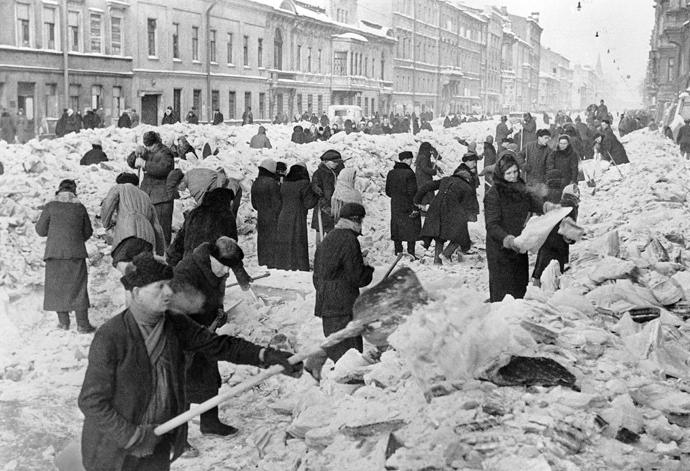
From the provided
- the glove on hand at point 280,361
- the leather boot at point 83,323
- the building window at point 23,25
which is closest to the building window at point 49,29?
the building window at point 23,25

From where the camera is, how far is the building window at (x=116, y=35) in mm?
30609

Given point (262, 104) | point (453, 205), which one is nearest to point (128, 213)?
point (453, 205)

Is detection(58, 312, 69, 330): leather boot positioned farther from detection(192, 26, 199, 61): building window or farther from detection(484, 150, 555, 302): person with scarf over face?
detection(192, 26, 199, 61): building window

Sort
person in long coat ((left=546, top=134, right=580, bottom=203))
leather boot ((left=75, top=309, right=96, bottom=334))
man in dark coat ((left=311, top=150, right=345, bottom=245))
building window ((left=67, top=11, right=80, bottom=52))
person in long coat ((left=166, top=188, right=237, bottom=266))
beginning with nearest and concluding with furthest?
person in long coat ((left=166, top=188, right=237, bottom=266)), leather boot ((left=75, top=309, right=96, bottom=334)), man in dark coat ((left=311, top=150, right=345, bottom=245)), person in long coat ((left=546, top=134, right=580, bottom=203)), building window ((left=67, top=11, right=80, bottom=52))

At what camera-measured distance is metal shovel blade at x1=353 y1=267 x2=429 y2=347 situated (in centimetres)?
462

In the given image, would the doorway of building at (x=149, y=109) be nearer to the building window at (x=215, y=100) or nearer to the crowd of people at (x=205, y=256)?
the building window at (x=215, y=100)

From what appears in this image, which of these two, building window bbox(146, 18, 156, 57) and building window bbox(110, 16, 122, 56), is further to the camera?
building window bbox(146, 18, 156, 57)

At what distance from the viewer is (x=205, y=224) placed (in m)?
7.62

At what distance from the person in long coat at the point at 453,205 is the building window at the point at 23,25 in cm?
1987

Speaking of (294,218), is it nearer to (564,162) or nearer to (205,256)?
(564,162)

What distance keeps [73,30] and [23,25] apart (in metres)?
2.78

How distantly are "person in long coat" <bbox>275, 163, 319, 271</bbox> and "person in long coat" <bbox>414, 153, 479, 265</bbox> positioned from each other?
5.01ft

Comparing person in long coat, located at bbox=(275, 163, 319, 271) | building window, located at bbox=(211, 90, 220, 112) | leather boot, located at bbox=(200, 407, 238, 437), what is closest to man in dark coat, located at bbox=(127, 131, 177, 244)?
person in long coat, located at bbox=(275, 163, 319, 271)

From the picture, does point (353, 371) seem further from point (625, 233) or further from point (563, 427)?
point (625, 233)
